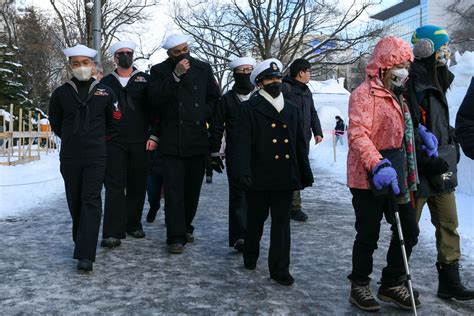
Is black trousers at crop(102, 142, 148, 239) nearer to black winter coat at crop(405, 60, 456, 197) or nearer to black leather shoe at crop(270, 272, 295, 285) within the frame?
black leather shoe at crop(270, 272, 295, 285)

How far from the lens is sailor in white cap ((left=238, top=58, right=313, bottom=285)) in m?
4.51

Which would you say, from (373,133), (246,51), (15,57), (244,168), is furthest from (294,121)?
(15,57)

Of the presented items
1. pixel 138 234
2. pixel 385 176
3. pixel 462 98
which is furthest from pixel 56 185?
pixel 385 176

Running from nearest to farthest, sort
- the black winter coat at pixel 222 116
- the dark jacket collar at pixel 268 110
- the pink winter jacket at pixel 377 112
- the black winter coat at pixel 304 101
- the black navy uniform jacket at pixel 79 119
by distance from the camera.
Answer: the pink winter jacket at pixel 377 112 < the dark jacket collar at pixel 268 110 < the black navy uniform jacket at pixel 79 119 < the black winter coat at pixel 222 116 < the black winter coat at pixel 304 101

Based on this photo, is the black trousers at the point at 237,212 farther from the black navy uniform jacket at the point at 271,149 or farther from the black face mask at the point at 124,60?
the black face mask at the point at 124,60

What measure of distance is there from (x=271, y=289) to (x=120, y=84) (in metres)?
2.75

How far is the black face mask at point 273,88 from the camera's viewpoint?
468cm

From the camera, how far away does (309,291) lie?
Result: 4328 mm

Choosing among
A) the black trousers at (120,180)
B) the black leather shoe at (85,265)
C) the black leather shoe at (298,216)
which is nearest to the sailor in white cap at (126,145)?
the black trousers at (120,180)

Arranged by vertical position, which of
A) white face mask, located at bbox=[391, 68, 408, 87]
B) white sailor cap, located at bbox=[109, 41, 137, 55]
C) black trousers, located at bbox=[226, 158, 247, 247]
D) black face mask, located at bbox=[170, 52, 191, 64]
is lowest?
black trousers, located at bbox=[226, 158, 247, 247]

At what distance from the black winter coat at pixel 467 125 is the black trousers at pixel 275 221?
180 cm

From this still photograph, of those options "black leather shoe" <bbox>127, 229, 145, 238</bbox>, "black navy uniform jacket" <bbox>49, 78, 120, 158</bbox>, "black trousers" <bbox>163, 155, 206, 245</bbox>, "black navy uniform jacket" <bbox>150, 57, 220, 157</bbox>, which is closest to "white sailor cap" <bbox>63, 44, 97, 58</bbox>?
"black navy uniform jacket" <bbox>49, 78, 120, 158</bbox>

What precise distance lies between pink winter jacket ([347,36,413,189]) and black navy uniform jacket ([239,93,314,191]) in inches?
32.2

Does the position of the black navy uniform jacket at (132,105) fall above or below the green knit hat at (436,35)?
below
